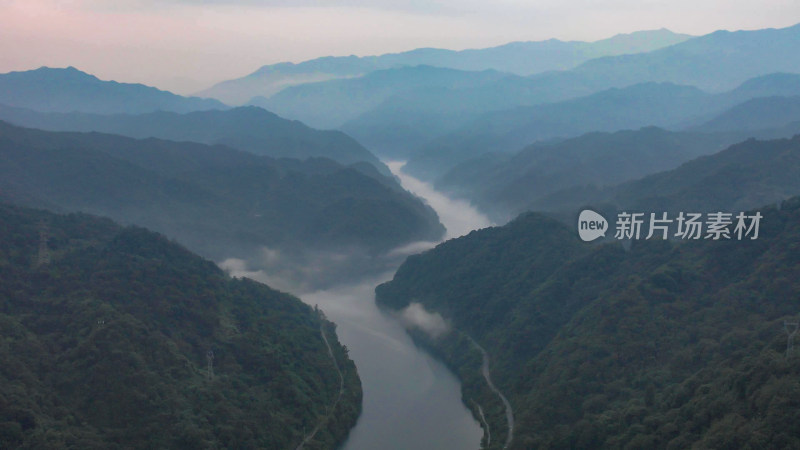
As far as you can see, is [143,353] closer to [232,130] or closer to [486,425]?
[486,425]

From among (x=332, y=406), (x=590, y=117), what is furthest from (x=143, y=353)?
(x=590, y=117)

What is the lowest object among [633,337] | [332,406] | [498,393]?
[332,406]

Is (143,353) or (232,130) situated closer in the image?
(143,353)

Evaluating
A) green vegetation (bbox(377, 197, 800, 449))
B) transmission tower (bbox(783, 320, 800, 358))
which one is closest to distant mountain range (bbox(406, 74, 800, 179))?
green vegetation (bbox(377, 197, 800, 449))

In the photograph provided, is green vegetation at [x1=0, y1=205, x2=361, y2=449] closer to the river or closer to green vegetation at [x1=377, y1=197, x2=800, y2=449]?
the river

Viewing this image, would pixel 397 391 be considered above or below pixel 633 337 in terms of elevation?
below
